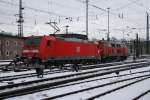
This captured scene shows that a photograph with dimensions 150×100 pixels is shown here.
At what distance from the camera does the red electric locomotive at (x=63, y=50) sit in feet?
72.7

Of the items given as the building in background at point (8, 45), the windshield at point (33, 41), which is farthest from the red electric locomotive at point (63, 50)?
the building in background at point (8, 45)

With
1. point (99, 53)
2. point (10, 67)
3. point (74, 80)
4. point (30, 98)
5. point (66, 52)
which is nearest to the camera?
point (30, 98)

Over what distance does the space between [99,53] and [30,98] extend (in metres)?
23.5

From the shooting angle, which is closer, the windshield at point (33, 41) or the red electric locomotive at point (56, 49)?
the red electric locomotive at point (56, 49)

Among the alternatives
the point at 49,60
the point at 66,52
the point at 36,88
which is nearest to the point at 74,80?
the point at 36,88

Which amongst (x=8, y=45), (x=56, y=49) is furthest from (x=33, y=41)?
(x=8, y=45)

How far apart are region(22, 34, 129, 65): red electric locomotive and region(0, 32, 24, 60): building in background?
68.6ft

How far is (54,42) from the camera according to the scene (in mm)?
23500

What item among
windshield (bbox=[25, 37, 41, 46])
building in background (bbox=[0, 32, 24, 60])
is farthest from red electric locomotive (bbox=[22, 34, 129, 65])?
building in background (bbox=[0, 32, 24, 60])

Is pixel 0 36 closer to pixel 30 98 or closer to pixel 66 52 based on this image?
pixel 66 52

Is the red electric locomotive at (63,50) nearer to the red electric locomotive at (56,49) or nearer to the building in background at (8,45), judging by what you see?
the red electric locomotive at (56,49)

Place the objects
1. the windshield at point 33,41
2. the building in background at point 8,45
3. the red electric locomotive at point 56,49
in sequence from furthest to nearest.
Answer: the building in background at point 8,45 → the windshield at point 33,41 → the red electric locomotive at point 56,49

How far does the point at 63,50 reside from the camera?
25.0 metres

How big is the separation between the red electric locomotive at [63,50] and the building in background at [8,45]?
823 inches
